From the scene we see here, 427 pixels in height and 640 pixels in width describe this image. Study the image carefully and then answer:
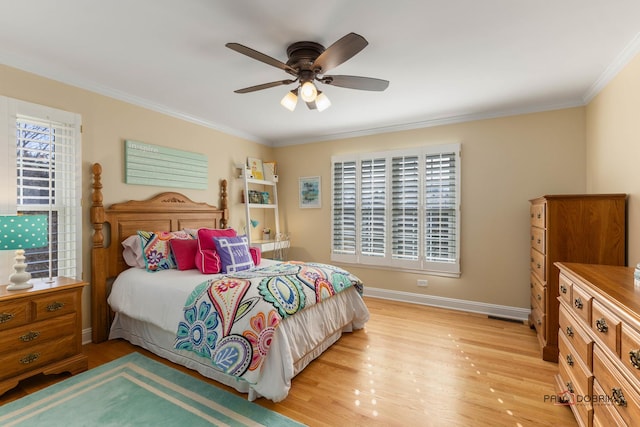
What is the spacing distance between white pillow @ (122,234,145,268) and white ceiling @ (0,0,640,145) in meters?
1.50

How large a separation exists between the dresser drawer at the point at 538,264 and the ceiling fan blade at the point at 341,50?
8.13 ft

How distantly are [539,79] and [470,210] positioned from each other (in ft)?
5.26

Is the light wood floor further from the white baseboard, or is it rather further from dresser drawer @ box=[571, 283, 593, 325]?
dresser drawer @ box=[571, 283, 593, 325]

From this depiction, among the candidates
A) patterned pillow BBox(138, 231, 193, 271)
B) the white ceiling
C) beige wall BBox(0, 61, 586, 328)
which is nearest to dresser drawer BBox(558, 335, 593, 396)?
beige wall BBox(0, 61, 586, 328)

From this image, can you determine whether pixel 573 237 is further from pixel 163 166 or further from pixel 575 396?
pixel 163 166

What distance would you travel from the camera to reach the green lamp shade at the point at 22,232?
2018mm

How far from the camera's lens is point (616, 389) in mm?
1252

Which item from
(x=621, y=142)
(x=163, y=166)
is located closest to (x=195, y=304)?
(x=163, y=166)

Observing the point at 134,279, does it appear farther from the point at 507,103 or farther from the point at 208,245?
the point at 507,103

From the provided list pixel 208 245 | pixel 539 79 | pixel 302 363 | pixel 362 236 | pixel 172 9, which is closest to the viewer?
pixel 172 9

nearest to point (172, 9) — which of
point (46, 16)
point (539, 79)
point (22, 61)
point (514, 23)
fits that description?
point (46, 16)

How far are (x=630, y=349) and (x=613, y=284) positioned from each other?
0.48 m

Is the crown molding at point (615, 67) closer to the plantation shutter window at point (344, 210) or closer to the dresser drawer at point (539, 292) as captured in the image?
the dresser drawer at point (539, 292)

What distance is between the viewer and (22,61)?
8.04 ft
